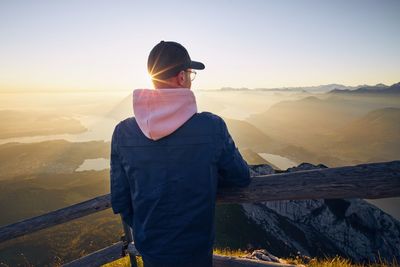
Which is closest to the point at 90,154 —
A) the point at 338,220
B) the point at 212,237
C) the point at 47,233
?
the point at 47,233

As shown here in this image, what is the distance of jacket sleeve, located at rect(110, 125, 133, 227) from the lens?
2.63 metres

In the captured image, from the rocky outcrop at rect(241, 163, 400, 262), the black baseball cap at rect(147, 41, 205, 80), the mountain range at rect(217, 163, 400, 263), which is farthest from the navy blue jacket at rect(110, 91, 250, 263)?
the rocky outcrop at rect(241, 163, 400, 262)

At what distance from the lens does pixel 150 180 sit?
232 centimetres

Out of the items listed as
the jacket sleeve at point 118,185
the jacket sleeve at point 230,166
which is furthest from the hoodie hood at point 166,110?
the jacket sleeve at point 118,185

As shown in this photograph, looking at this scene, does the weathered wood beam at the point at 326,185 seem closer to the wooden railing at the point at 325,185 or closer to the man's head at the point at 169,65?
the wooden railing at the point at 325,185

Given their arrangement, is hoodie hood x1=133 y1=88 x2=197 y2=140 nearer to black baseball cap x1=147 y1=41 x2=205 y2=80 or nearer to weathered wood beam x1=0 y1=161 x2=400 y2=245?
black baseball cap x1=147 y1=41 x2=205 y2=80

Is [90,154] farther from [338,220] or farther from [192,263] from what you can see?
[192,263]

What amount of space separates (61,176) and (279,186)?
138075 millimetres

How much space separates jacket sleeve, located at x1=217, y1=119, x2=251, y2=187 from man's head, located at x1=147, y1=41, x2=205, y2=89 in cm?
54

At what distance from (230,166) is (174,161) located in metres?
0.50

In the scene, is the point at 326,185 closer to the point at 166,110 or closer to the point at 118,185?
the point at 166,110

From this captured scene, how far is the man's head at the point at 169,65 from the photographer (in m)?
2.33

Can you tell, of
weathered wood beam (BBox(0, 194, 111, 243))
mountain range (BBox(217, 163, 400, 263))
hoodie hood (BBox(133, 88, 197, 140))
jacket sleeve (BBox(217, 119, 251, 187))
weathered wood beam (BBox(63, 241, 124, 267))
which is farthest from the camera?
mountain range (BBox(217, 163, 400, 263))

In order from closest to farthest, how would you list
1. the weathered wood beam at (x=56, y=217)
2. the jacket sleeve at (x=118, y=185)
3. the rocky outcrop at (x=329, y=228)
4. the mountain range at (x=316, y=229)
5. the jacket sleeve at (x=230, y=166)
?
the jacket sleeve at (x=230, y=166) → the jacket sleeve at (x=118, y=185) → the weathered wood beam at (x=56, y=217) → the mountain range at (x=316, y=229) → the rocky outcrop at (x=329, y=228)
